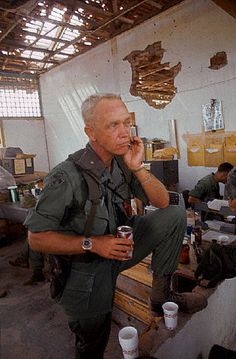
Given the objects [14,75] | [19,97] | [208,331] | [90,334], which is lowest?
[208,331]

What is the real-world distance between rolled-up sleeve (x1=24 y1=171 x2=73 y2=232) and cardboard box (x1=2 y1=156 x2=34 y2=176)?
3.51 metres

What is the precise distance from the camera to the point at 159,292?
60.1 inches

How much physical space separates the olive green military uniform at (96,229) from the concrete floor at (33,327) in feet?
2.56

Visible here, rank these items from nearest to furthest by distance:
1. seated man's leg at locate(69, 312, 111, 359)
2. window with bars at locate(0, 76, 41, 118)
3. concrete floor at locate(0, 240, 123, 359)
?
seated man's leg at locate(69, 312, 111, 359) → concrete floor at locate(0, 240, 123, 359) → window with bars at locate(0, 76, 41, 118)

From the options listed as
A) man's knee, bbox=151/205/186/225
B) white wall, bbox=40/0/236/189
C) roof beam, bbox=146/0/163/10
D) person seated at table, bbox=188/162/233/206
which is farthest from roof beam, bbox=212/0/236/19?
man's knee, bbox=151/205/186/225

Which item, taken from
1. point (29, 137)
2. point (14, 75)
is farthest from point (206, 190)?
point (14, 75)

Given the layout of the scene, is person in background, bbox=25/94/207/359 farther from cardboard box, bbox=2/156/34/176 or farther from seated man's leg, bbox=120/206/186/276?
cardboard box, bbox=2/156/34/176

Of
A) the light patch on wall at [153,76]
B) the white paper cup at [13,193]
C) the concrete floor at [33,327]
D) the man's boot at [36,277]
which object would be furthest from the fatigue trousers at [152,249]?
the light patch on wall at [153,76]

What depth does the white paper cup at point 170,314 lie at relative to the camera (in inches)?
55.6

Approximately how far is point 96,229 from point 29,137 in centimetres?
643

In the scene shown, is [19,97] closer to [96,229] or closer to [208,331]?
[96,229]

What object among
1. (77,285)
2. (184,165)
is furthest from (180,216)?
(184,165)

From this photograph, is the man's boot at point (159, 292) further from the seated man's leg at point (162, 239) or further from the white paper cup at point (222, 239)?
the white paper cup at point (222, 239)

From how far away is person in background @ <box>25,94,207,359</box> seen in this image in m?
1.25
